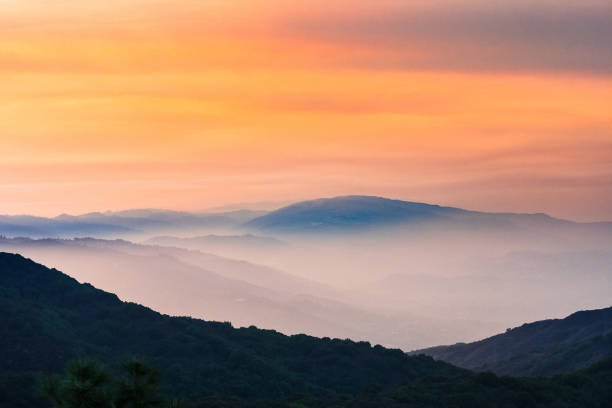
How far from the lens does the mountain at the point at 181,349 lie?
4673 inches

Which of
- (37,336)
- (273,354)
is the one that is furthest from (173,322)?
(37,336)

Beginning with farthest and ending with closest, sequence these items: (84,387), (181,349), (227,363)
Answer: (181,349)
(227,363)
(84,387)

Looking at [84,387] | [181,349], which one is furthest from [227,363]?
[84,387]

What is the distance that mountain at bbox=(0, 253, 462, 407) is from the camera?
119 metres

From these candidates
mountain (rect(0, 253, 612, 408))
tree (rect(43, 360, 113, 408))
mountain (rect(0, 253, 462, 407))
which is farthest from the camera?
mountain (rect(0, 253, 462, 407))

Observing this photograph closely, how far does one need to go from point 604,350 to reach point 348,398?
273ft

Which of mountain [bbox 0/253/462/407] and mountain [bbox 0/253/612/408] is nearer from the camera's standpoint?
mountain [bbox 0/253/612/408]

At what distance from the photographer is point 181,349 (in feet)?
448

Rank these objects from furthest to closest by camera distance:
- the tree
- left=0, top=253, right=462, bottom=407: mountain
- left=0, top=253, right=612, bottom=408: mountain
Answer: left=0, top=253, right=462, bottom=407: mountain
left=0, top=253, right=612, bottom=408: mountain
the tree

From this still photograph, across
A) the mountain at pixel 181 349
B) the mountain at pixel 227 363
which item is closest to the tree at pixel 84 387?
the mountain at pixel 227 363

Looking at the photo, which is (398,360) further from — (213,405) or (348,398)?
(213,405)

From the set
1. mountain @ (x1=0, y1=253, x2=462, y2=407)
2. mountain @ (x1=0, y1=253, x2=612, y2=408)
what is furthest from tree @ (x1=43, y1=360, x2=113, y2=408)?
mountain @ (x1=0, y1=253, x2=462, y2=407)

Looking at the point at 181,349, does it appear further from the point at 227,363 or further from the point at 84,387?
the point at 84,387

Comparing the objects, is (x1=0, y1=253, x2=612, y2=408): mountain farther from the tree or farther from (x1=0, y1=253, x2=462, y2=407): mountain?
the tree
